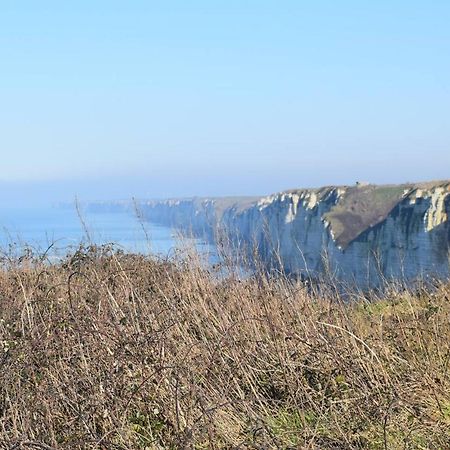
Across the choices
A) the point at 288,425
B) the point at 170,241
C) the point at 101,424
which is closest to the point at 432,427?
the point at 288,425

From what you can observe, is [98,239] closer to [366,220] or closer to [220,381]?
[220,381]

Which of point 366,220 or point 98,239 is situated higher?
point 98,239

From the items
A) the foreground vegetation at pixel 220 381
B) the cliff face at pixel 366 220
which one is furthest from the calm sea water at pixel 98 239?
Answer: the cliff face at pixel 366 220

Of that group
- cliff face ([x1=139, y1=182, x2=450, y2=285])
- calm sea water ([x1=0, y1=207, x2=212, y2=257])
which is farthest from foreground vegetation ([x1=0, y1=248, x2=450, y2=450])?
cliff face ([x1=139, y1=182, x2=450, y2=285])

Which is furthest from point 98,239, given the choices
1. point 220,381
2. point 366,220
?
point 366,220

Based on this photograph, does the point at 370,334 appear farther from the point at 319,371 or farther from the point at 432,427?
the point at 432,427

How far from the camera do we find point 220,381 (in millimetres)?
3920

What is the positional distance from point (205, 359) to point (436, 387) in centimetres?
144

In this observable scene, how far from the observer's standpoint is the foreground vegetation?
11.2 ft

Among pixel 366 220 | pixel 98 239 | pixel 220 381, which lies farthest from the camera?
pixel 366 220

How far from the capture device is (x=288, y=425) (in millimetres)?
3844

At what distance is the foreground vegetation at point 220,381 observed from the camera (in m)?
3.43

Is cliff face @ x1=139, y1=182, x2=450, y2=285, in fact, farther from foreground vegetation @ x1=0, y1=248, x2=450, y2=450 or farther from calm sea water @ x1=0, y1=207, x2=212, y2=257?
foreground vegetation @ x1=0, y1=248, x2=450, y2=450

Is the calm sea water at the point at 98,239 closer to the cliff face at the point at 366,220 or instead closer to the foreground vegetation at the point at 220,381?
the foreground vegetation at the point at 220,381
